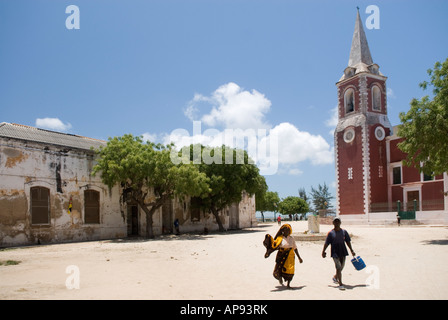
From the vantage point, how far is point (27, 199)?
1952 centimetres

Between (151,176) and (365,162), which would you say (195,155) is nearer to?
(151,176)

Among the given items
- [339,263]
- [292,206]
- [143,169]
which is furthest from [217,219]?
[292,206]

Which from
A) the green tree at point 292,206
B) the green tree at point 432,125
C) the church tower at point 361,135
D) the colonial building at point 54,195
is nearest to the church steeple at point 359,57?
the church tower at point 361,135

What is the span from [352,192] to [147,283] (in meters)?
29.3

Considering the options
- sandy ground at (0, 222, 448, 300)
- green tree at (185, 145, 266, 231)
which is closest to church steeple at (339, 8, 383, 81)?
green tree at (185, 145, 266, 231)

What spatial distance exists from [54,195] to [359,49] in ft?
99.1

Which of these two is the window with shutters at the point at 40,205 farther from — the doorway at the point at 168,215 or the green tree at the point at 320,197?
the green tree at the point at 320,197

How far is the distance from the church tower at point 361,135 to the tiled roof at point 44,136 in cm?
2167

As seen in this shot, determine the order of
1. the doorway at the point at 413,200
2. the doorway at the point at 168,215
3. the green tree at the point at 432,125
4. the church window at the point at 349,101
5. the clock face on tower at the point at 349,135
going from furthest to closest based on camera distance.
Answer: the church window at the point at 349,101
the clock face on tower at the point at 349,135
the doorway at the point at 413,200
the doorway at the point at 168,215
the green tree at the point at 432,125

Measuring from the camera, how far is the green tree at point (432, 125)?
52.2 ft

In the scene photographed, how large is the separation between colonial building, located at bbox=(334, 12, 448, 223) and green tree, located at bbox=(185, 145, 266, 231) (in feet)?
30.9

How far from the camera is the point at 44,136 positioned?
72.8 ft
